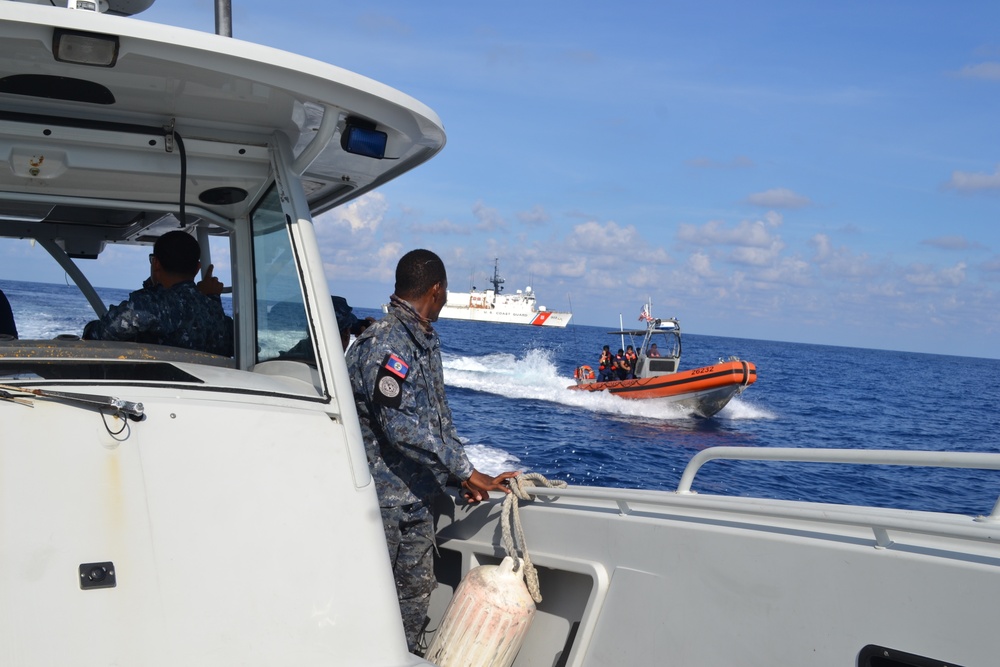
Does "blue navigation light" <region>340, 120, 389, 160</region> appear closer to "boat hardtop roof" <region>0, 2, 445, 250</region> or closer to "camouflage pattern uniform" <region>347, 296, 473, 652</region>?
"boat hardtop roof" <region>0, 2, 445, 250</region>

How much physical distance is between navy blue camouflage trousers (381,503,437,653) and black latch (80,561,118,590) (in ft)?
3.80

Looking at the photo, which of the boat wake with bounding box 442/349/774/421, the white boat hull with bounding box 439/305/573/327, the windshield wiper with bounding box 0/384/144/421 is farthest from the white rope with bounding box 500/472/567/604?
the white boat hull with bounding box 439/305/573/327

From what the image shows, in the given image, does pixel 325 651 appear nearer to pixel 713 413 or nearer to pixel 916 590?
pixel 916 590

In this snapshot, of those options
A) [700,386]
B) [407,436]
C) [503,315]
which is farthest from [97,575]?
[503,315]

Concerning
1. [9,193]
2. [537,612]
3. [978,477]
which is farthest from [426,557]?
[978,477]

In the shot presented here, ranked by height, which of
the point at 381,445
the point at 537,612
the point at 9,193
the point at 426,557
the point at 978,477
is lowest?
the point at 978,477

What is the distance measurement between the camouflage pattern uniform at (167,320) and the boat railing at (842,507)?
1339mm

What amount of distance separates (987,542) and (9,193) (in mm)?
3366

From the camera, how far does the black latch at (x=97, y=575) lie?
1940 millimetres

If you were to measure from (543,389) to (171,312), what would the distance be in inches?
1073

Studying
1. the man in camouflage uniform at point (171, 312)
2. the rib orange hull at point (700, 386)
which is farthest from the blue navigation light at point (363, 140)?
the rib orange hull at point (700, 386)

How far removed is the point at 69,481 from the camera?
6.64 ft

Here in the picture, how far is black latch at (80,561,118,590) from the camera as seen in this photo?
6.37 ft

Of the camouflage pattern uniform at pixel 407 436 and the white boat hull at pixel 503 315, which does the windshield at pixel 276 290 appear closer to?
Answer: the camouflage pattern uniform at pixel 407 436
